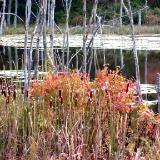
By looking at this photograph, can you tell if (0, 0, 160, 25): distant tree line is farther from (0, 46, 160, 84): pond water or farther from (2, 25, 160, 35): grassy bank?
(0, 46, 160, 84): pond water

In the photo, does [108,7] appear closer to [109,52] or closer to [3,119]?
[109,52]

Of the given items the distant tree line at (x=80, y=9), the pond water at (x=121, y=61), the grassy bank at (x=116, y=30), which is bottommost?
the pond water at (x=121, y=61)

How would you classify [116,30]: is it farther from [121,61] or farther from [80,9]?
[121,61]

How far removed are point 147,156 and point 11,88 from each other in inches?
53.4

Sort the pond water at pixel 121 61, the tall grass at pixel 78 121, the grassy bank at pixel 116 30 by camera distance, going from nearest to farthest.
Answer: the tall grass at pixel 78 121
the pond water at pixel 121 61
the grassy bank at pixel 116 30

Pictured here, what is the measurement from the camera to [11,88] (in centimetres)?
471

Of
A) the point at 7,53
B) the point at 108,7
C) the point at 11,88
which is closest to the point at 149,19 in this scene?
the point at 108,7

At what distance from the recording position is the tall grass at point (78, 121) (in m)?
3.97

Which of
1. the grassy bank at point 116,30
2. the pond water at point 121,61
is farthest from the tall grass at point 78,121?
the grassy bank at point 116,30

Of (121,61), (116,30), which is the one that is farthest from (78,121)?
(116,30)

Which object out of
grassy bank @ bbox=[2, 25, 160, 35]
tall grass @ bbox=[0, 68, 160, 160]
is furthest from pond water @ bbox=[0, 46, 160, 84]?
tall grass @ bbox=[0, 68, 160, 160]

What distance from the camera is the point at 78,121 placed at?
4.04 metres

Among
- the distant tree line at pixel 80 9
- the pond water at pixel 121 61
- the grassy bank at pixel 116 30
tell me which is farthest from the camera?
the distant tree line at pixel 80 9

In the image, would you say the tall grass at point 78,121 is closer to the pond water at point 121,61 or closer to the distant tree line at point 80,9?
the pond water at point 121,61
